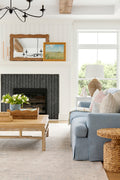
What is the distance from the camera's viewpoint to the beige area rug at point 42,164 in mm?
2900

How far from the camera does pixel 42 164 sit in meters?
3.31

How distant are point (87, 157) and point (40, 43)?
4.47 metres

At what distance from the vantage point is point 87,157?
3.50 metres

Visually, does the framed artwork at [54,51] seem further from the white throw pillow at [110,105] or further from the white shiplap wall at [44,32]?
the white throw pillow at [110,105]

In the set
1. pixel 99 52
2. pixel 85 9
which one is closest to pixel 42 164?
pixel 85 9

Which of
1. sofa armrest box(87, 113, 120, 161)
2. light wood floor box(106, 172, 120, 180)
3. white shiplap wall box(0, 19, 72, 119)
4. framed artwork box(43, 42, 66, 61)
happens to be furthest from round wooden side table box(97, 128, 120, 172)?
framed artwork box(43, 42, 66, 61)

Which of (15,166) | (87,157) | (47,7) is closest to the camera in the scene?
(15,166)

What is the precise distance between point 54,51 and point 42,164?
174 inches

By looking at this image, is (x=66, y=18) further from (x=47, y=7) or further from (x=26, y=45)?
(x=26, y=45)

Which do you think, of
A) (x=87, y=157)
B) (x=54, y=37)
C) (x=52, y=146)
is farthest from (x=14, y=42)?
(x=87, y=157)

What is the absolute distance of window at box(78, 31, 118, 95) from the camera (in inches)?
297

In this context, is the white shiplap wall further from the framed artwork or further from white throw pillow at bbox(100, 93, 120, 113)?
white throw pillow at bbox(100, 93, 120, 113)

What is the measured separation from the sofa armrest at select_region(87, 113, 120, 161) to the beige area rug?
0.43 ft

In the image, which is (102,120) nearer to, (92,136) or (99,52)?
(92,136)
